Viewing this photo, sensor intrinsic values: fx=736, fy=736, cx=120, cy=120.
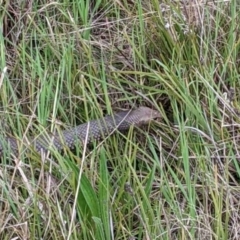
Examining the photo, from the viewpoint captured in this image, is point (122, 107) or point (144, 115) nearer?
point (144, 115)

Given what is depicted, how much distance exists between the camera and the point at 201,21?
111 inches

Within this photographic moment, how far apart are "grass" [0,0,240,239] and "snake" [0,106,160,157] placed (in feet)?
0.10

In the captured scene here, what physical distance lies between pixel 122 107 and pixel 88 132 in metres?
0.37

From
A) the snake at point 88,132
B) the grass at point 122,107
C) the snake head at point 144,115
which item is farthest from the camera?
the snake head at point 144,115

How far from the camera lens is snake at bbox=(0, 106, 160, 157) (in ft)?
7.88

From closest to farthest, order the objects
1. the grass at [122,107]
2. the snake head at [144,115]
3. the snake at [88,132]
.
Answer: the grass at [122,107]
the snake at [88,132]
the snake head at [144,115]

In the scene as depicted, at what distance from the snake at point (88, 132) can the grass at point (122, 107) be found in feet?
0.10

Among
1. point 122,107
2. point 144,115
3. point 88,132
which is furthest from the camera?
point 122,107

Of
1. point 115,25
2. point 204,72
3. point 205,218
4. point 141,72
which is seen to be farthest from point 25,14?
point 205,218

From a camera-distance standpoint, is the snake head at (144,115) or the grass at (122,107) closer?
the grass at (122,107)

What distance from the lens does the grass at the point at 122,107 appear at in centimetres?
222

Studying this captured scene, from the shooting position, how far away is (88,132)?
8.12ft

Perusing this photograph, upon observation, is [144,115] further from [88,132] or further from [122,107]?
[88,132]

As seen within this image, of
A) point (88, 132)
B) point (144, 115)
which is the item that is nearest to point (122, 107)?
point (144, 115)
